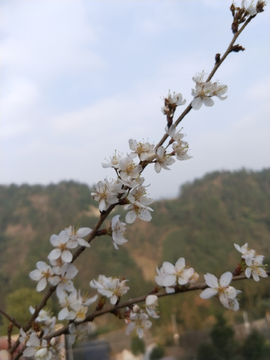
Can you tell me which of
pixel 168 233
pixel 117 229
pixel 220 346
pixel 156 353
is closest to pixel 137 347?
pixel 156 353

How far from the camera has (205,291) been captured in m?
0.34

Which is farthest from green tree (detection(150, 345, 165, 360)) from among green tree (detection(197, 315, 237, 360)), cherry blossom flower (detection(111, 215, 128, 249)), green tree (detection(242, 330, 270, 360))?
cherry blossom flower (detection(111, 215, 128, 249))

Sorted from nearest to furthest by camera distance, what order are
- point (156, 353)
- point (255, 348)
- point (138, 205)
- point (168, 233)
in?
1. point (138, 205)
2. point (255, 348)
3. point (156, 353)
4. point (168, 233)

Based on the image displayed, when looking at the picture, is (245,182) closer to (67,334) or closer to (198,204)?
(198,204)

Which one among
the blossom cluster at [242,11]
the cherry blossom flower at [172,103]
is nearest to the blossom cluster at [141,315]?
the cherry blossom flower at [172,103]

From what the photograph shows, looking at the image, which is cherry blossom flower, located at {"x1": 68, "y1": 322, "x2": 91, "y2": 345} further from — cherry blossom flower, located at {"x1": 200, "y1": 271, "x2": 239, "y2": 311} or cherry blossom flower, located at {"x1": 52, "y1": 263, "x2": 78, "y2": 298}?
cherry blossom flower, located at {"x1": 200, "y1": 271, "x2": 239, "y2": 311}

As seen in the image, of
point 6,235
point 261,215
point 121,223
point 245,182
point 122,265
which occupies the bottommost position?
point 121,223

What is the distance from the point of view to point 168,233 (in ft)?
17.5

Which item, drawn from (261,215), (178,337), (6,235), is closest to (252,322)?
(178,337)

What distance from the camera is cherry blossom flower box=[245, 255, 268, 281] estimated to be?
35 cm

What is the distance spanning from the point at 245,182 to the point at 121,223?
621 cm

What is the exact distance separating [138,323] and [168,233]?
5.10 meters

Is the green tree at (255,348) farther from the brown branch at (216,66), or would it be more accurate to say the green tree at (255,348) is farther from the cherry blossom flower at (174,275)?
the brown branch at (216,66)

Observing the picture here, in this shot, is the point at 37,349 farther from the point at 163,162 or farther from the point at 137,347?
the point at 137,347
